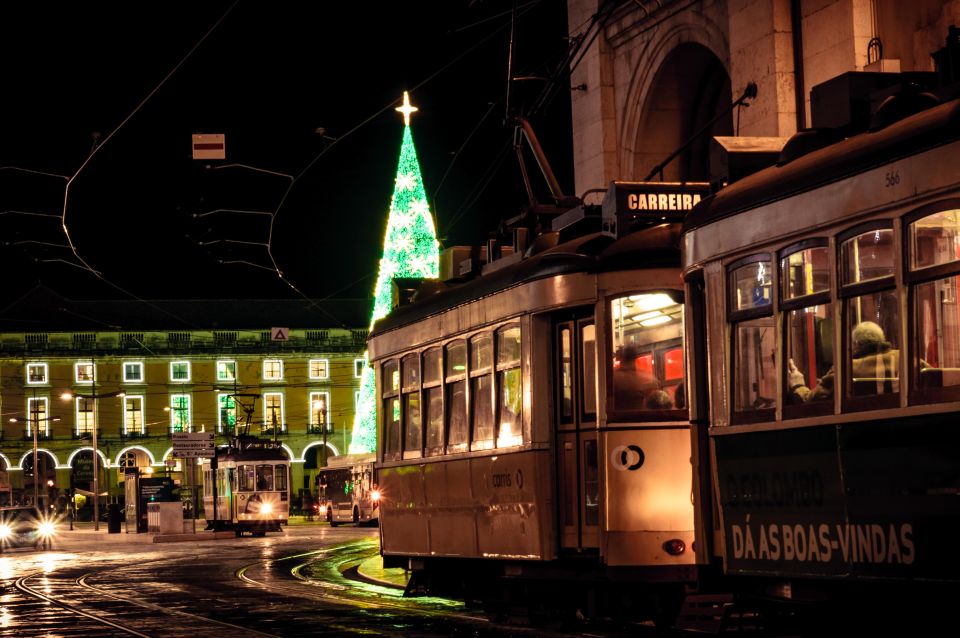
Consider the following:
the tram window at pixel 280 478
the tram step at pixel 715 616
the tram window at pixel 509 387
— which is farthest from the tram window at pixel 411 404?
the tram window at pixel 280 478

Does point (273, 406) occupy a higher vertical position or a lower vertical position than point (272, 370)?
lower

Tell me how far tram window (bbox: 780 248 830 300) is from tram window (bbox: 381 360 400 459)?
7251 mm

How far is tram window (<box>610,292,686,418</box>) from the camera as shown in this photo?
10.7m

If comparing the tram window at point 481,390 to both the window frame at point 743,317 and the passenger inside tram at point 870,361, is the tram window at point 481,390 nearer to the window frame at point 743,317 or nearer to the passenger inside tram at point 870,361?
the window frame at point 743,317

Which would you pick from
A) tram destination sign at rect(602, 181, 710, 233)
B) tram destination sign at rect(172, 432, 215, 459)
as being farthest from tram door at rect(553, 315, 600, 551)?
tram destination sign at rect(172, 432, 215, 459)

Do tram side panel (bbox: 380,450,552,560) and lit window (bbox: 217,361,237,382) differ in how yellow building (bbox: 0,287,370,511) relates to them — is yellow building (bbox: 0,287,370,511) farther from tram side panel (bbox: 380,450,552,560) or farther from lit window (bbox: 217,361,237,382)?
tram side panel (bbox: 380,450,552,560)

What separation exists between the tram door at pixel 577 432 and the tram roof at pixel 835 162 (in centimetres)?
202

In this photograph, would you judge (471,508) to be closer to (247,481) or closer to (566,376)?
(566,376)

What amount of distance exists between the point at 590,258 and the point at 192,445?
31.9 m

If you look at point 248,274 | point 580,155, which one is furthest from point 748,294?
point 248,274

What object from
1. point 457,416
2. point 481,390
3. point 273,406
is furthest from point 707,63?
point 273,406

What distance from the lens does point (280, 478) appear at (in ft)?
150

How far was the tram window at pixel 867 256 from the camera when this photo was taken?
289 inches

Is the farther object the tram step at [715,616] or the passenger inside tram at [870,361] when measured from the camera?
the tram step at [715,616]
